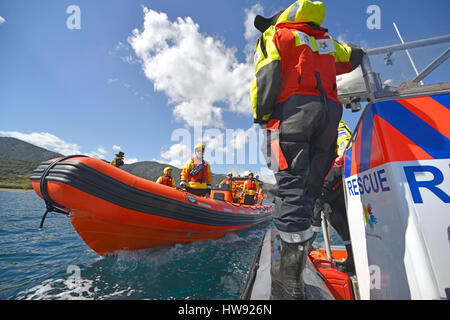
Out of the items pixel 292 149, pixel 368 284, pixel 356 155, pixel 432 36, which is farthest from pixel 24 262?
pixel 432 36

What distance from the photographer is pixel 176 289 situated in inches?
69.7

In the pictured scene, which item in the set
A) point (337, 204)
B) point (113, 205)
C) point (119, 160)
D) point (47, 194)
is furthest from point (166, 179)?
point (337, 204)

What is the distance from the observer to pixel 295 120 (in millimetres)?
989

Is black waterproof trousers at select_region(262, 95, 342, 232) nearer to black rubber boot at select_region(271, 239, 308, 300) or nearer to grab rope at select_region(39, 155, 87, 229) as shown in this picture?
black rubber boot at select_region(271, 239, 308, 300)

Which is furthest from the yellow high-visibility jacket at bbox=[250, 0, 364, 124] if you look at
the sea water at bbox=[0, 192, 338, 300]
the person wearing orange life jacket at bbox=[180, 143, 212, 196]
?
the person wearing orange life jacket at bbox=[180, 143, 212, 196]

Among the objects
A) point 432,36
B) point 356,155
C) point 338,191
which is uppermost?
point 432,36

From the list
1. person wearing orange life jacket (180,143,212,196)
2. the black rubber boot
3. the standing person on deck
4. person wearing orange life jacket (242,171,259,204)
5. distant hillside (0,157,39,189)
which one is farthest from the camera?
distant hillside (0,157,39,189)

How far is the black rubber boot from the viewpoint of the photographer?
3.12ft

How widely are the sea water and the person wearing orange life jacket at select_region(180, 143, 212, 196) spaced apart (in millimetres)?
1594

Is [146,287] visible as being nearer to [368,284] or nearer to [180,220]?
[180,220]

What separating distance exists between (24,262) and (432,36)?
5061mm

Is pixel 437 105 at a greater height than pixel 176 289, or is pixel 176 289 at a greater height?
pixel 437 105

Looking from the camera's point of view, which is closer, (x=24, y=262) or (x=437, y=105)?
(x=437, y=105)

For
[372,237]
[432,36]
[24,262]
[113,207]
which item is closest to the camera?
[372,237]
